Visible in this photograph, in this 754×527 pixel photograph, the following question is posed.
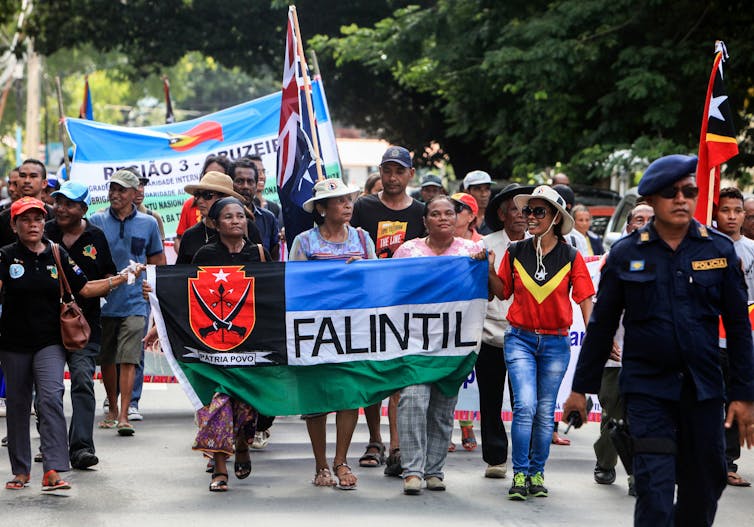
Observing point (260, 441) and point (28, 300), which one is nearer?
point (28, 300)

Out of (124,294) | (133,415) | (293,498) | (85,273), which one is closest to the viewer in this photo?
(293,498)

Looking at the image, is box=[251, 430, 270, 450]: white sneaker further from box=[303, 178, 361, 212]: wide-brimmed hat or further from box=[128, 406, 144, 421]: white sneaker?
box=[303, 178, 361, 212]: wide-brimmed hat

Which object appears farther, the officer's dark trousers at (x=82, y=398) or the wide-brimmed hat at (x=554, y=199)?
the officer's dark trousers at (x=82, y=398)

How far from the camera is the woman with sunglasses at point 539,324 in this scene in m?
8.41

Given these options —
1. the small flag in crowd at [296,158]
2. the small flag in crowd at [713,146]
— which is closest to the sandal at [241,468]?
the small flag in crowd at [296,158]

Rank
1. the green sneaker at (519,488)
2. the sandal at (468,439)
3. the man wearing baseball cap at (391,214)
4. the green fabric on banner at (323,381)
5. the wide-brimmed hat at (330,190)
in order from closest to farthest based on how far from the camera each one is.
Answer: the green sneaker at (519,488)
the green fabric on banner at (323,381)
the wide-brimmed hat at (330,190)
the man wearing baseball cap at (391,214)
the sandal at (468,439)

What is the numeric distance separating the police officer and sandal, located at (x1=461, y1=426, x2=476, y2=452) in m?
4.54

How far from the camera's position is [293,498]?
837cm

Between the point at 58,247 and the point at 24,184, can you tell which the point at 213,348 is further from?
the point at 24,184

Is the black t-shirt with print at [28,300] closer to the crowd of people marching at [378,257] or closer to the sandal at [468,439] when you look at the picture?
the crowd of people marching at [378,257]

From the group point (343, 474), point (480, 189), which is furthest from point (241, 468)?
point (480, 189)

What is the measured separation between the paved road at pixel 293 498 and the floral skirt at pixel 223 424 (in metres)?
0.29

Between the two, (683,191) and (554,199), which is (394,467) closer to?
(554,199)

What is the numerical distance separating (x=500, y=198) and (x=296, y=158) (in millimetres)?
2593
